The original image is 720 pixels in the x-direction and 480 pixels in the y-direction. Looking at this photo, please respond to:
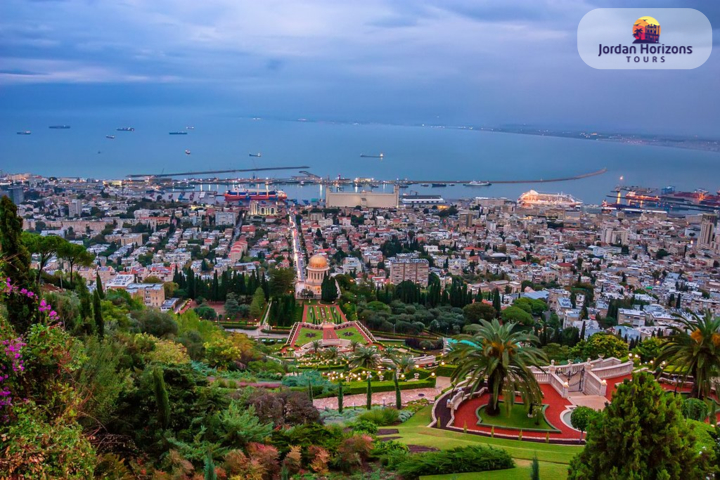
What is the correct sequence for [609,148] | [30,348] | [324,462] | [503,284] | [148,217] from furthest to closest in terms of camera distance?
1. [609,148]
2. [148,217]
3. [503,284]
4. [324,462]
5. [30,348]

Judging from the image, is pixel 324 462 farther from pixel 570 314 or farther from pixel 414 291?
pixel 570 314

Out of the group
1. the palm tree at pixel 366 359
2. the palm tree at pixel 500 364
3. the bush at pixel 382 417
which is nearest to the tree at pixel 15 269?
the bush at pixel 382 417

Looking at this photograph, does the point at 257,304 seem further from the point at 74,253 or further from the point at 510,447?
the point at 510,447

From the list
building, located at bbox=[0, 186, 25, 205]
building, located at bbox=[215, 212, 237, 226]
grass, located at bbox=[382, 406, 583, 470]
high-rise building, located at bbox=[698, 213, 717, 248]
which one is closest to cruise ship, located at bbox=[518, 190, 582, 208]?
high-rise building, located at bbox=[698, 213, 717, 248]

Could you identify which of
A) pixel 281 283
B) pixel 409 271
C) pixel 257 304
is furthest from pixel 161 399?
pixel 409 271

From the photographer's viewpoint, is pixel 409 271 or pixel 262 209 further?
pixel 262 209

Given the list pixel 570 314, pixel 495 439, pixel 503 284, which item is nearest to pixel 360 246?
pixel 503 284

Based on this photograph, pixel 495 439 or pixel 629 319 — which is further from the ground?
pixel 495 439
